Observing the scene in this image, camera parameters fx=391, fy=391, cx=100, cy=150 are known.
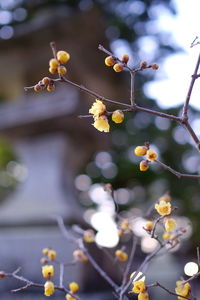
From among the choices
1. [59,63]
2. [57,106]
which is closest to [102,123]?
[59,63]

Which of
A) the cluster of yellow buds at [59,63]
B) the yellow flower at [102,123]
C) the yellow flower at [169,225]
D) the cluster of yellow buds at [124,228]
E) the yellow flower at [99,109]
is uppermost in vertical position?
the cluster of yellow buds at [59,63]

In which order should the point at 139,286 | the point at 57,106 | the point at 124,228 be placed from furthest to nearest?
the point at 57,106 < the point at 124,228 < the point at 139,286

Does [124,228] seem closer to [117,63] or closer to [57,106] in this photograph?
[117,63]

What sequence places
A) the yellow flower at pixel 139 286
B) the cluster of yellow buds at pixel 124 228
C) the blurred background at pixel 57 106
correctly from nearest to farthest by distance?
the yellow flower at pixel 139 286
the cluster of yellow buds at pixel 124 228
the blurred background at pixel 57 106

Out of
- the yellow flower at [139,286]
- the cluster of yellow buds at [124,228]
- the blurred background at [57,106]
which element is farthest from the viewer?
the blurred background at [57,106]

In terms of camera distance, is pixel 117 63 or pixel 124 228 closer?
pixel 117 63

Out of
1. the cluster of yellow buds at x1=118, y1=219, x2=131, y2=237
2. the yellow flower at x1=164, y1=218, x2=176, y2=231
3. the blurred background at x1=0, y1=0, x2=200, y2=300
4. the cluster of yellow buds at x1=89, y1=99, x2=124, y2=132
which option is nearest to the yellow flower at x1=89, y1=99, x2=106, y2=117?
the cluster of yellow buds at x1=89, y1=99, x2=124, y2=132

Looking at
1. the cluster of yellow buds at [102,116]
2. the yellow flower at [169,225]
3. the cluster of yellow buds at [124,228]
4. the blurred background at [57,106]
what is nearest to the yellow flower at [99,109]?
the cluster of yellow buds at [102,116]

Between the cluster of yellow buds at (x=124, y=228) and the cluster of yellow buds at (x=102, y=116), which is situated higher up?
the cluster of yellow buds at (x=102, y=116)

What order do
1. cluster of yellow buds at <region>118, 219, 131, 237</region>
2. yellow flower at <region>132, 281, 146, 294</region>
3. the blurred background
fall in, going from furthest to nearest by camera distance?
the blurred background, cluster of yellow buds at <region>118, 219, 131, 237</region>, yellow flower at <region>132, 281, 146, 294</region>

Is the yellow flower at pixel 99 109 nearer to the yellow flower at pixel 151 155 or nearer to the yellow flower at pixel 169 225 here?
the yellow flower at pixel 151 155

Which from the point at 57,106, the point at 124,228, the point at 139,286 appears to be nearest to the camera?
the point at 139,286

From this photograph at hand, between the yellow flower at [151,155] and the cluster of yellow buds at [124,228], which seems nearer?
the yellow flower at [151,155]

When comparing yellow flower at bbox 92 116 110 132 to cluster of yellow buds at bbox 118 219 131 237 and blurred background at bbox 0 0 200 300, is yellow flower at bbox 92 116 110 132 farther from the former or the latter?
blurred background at bbox 0 0 200 300
